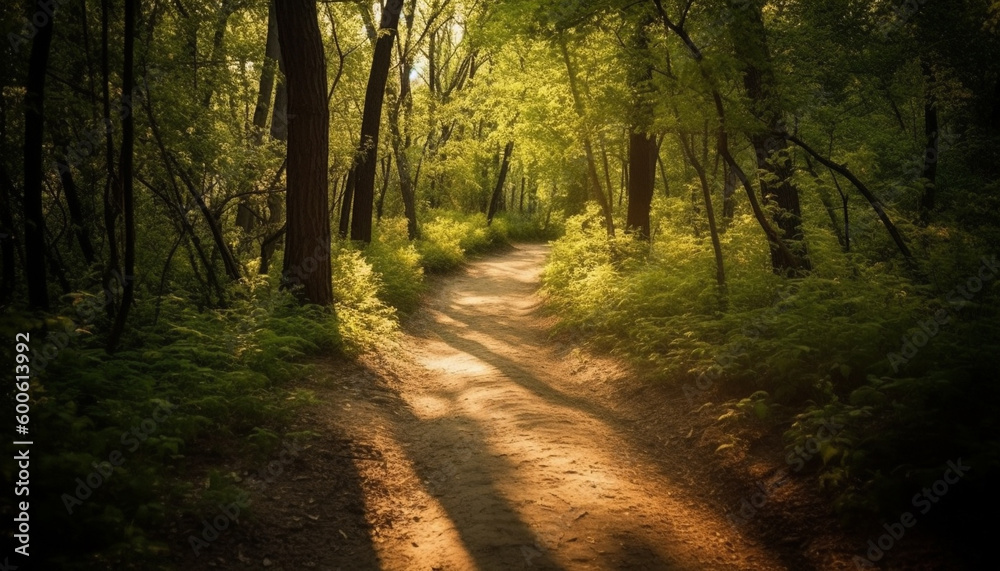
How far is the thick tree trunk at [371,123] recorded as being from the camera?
47.3 ft

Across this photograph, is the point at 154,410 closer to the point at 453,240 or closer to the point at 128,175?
the point at 128,175

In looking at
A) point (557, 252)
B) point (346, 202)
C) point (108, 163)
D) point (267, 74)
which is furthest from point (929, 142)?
point (108, 163)

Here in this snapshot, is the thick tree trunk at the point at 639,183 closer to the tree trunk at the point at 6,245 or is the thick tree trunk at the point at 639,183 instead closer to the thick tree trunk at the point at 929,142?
the thick tree trunk at the point at 929,142

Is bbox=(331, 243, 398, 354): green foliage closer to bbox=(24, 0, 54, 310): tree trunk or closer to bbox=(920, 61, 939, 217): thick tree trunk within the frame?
bbox=(24, 0, 54, 310): tree trunk

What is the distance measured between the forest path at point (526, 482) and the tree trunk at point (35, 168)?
374 centimetres

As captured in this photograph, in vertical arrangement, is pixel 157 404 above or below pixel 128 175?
below

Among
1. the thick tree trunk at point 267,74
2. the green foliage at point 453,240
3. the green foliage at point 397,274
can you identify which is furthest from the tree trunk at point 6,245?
the green foliage at point 453,240

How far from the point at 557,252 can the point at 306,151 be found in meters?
10.7

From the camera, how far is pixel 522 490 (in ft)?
16.1

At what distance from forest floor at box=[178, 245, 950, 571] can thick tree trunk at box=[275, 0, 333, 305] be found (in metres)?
1.99

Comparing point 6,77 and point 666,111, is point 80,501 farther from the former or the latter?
point 666,111

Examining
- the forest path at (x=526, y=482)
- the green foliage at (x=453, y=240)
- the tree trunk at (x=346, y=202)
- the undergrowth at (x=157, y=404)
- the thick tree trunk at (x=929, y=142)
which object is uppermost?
the thick tree trunk at (x=929, y=142)

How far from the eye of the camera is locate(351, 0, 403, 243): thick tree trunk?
14.4m

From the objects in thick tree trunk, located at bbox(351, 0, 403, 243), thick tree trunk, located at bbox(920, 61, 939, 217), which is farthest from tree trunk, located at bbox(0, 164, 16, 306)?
thick tree trunk, located at bbox(920, 61, 939, 217)
